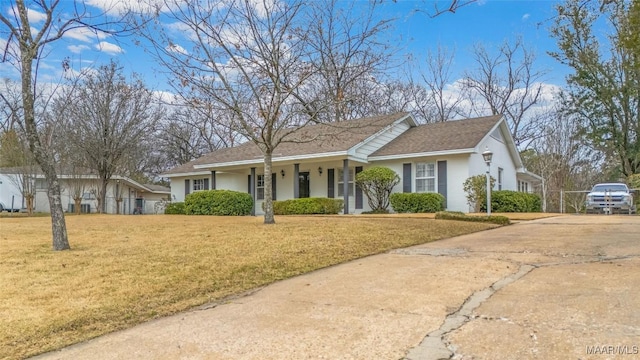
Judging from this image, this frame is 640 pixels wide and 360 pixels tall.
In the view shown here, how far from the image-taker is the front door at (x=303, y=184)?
69.1ft

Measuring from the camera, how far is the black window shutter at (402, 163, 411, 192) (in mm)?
17984

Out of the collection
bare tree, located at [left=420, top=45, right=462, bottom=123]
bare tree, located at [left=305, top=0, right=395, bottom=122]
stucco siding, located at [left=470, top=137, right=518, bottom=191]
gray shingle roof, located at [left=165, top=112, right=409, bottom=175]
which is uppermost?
bare tree, located at [left=420, top=45, right=462, bottom=123]

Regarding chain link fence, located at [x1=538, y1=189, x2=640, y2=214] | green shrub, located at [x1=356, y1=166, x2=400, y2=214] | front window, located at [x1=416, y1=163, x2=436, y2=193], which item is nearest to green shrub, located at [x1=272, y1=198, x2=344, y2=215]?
green shrub, located at [x1=356, y1=166, x2=400, y2=214]

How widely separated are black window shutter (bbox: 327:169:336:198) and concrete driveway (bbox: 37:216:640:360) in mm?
13781

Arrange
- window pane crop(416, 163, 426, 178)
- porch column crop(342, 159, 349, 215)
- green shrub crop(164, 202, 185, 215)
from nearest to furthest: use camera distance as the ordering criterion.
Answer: porch column crop(342, 159, 349, 215), window pane crop(416, 163, 426, 178), green shrub crop(164, 202, 185, 215)

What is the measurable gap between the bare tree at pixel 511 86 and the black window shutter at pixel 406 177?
54.4ft

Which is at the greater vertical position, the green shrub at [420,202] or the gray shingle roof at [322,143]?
the gray shingle roof at [322,143]

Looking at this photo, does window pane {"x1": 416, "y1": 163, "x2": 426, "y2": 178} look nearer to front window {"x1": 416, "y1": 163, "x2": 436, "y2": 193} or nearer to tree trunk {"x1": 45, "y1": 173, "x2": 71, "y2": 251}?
front window {"x1": 416, "y1": 163, "x2": 436, "y2": 193}

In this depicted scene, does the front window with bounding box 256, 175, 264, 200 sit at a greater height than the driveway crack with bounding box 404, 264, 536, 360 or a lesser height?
greater

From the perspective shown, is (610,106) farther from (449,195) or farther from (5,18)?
(5,18)

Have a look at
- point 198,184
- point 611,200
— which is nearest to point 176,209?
point 198,184

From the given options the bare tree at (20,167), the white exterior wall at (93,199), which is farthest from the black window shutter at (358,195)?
the white exterior wall at (93,199)

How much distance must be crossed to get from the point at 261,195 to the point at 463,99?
1858 centimetres

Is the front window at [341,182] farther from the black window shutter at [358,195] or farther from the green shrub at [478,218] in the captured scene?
the green shrub at [478,218]
